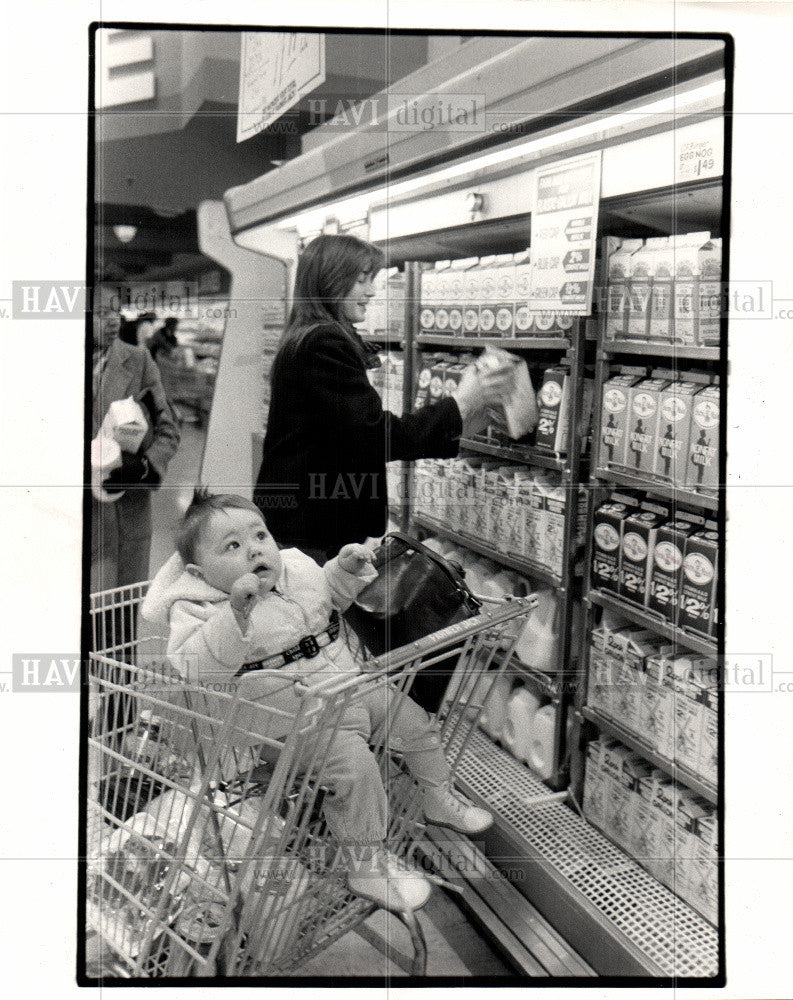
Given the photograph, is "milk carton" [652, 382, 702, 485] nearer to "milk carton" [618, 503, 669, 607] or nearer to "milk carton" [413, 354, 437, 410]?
"milk carton" [618, 503, 669, 607]

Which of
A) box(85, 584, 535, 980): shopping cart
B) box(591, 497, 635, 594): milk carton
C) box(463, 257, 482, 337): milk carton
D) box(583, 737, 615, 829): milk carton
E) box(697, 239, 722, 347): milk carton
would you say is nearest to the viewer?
box(85, 584, 535, 980): shopping cart

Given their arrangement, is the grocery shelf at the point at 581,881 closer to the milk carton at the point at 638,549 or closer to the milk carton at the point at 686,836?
the milk carton at the point at 686,836

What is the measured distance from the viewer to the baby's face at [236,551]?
2.18 metres

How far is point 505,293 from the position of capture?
7.79 feet

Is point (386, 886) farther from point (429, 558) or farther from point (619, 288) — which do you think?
point (619, 288)

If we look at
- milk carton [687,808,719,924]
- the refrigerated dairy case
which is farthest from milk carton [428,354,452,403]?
milk carton [687,808,719,924]

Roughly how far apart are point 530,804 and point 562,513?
2.68 feet

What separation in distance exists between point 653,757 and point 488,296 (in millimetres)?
1257

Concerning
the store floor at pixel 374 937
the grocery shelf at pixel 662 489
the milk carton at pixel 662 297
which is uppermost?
the milk carton at pixel 662 297

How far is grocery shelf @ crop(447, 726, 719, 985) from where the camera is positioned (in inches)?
89.7

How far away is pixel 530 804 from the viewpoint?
2658 mm

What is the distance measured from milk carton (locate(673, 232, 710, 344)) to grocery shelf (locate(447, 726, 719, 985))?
1.14 metres

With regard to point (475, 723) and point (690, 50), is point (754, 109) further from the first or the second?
point (475, 723)

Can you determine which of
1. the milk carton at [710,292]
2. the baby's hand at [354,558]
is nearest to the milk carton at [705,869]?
the baby's hand at [354,558]
